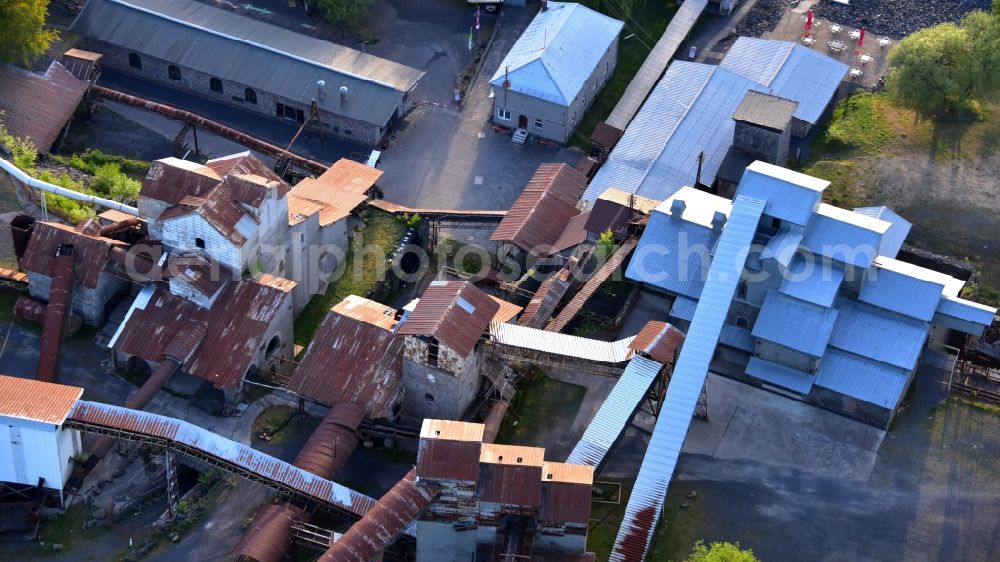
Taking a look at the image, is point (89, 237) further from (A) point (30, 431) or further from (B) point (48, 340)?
(A) point (30, 431)

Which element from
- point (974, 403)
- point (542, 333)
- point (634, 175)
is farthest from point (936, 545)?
point (634, 175)

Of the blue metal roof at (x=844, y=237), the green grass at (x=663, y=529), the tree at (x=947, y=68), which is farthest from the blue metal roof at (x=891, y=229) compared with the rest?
the green grass at (x=663, y=529)

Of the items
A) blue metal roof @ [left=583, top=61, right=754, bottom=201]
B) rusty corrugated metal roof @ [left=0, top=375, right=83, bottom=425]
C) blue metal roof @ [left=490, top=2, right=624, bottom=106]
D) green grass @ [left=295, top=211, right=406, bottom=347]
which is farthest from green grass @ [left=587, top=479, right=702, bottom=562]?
blue metal roof @ [left=490, top=2, right=624, bottom=106]

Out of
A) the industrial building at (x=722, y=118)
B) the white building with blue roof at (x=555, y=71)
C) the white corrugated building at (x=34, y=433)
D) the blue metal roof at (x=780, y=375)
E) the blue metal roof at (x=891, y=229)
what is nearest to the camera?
the white corrugated building at (x=34, y=433)

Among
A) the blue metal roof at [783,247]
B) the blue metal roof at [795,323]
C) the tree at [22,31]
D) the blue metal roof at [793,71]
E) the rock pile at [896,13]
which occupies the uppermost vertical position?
the rock pile at [896,13]

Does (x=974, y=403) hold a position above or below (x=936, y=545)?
above

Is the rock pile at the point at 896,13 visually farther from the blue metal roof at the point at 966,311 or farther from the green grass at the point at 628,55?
the blue metal roof at the point at 966,311
